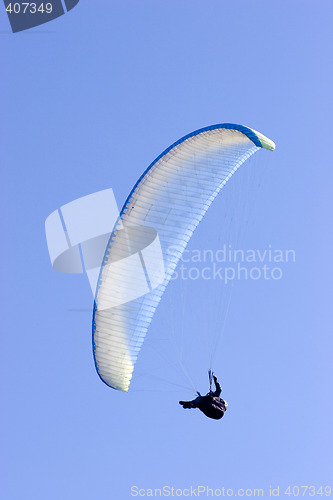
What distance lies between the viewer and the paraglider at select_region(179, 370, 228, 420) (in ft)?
77.5

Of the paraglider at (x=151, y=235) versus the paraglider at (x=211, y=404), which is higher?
the paraglider at (x=151, y=235)

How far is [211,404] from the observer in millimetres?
23594

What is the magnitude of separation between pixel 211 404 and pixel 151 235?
4385mm

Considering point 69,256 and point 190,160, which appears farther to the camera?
point 69,256

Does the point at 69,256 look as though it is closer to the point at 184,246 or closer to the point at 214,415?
the point at 184,246

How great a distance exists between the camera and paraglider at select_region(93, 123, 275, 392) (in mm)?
23453

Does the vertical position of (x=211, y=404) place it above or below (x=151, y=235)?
below

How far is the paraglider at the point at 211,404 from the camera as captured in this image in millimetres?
23609

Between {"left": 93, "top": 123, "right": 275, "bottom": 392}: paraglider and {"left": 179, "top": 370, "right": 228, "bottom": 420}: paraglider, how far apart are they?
6.16 ft

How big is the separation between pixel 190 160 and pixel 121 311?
416 centimetres

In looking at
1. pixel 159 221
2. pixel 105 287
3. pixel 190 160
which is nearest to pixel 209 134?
pixel 190 160

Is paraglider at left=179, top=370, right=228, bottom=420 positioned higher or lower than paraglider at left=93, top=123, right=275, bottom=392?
lower

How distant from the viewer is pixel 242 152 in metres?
25.0

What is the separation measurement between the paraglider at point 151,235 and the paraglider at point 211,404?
188cm
